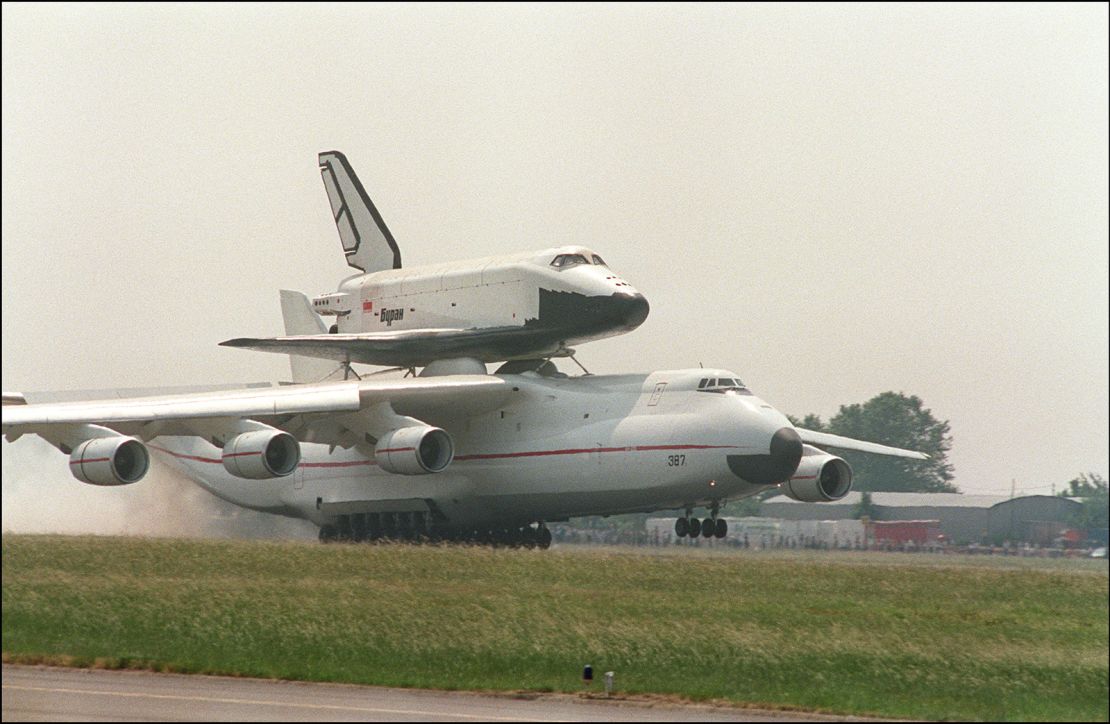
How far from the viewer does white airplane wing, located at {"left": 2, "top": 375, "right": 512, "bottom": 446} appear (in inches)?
1503

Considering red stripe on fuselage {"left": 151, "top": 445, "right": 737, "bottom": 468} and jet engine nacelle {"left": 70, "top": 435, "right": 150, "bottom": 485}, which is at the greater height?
red stripe on fuselage {"left": 151, "top": 445, "right": 737, "bottom": 468}

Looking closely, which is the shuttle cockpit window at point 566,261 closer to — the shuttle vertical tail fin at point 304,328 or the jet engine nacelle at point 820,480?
the jet engine nacelle at point 820,480

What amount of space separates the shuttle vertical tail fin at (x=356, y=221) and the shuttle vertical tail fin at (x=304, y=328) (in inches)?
93.7

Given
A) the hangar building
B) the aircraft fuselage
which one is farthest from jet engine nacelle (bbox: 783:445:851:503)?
the hangar building

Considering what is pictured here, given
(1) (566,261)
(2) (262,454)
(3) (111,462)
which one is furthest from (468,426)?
(3) (111,462)

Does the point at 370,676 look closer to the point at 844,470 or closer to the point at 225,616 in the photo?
the point at 225,616

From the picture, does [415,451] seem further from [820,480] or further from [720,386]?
[820,480]

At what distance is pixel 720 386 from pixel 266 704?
26005 mm

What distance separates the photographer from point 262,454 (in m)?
40.1

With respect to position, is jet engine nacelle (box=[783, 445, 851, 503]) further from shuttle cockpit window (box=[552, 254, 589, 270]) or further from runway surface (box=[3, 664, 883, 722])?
runway surface (box=[3, 664, 883, 722])

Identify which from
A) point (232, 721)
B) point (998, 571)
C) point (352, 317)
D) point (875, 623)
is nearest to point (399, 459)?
point (352, 317)

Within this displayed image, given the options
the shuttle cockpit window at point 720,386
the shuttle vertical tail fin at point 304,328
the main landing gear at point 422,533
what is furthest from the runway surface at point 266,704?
the shuttle vertical tail fin at point 304,328

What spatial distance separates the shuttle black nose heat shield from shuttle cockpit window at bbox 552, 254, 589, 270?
23.7 ft

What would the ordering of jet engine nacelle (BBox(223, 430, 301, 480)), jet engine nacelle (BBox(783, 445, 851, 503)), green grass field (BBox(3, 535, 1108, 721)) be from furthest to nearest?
jet engine nacelle (BBox(783, 445, 851, 503)) → jet engine nacelle (BBox(223, 430, 301, 480)) → green grass field (BBox(3, 535, 1108, 721))
